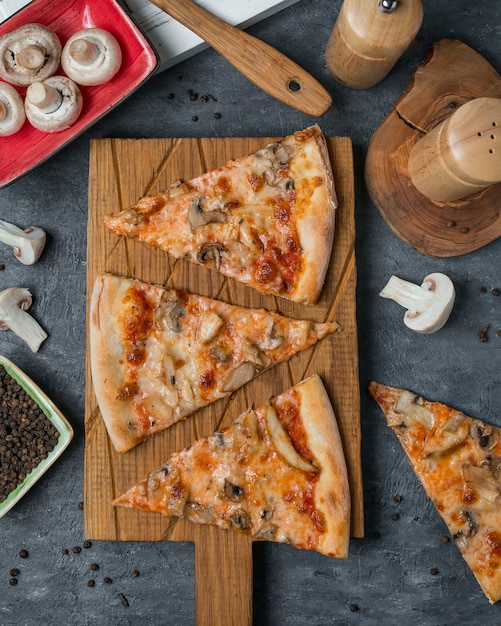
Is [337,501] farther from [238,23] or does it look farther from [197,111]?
[238,23]

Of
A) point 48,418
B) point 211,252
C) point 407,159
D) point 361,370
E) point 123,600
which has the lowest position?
point 123,600

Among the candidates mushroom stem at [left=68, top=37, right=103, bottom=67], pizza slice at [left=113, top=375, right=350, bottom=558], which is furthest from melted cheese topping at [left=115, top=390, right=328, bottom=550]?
mushroom stem at [left=68, top=37, right=103, bottom=67]

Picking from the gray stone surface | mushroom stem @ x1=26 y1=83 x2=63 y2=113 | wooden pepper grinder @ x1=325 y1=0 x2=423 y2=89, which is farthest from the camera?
the gray stone surface

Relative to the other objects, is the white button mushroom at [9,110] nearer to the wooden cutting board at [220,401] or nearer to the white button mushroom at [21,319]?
the wooden cutting board at [220,401]

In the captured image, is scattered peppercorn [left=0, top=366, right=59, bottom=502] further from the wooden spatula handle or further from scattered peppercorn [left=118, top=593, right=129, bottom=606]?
the wooden spatula handle

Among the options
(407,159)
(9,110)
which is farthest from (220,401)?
(9,110)

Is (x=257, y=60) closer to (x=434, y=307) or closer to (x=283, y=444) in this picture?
(x=434, y=307)

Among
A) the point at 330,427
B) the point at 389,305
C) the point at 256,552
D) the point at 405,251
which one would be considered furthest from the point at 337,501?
the point at 405,251
